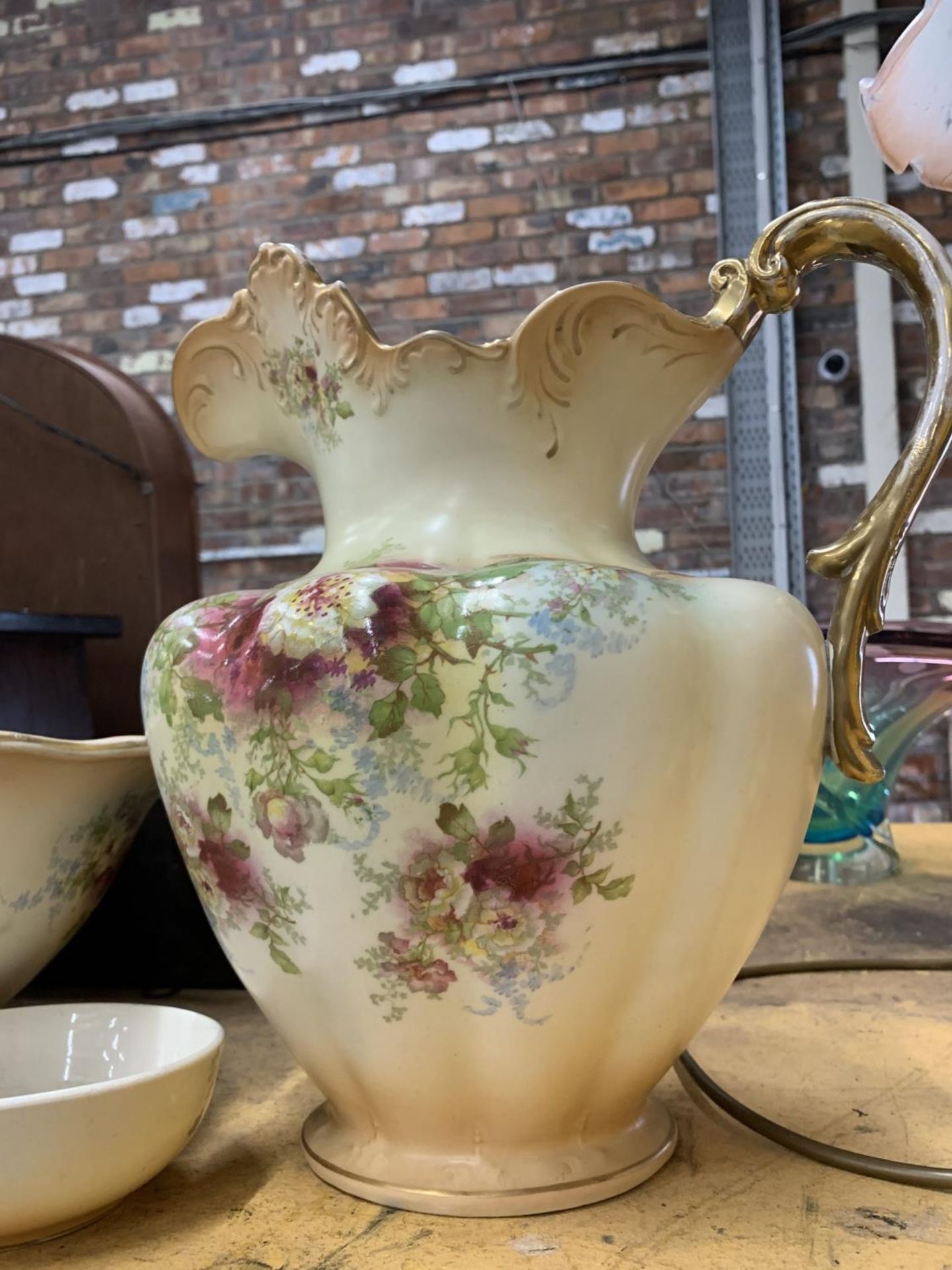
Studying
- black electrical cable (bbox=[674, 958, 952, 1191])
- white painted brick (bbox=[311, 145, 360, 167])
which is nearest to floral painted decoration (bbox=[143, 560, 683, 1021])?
black electrical cable (bbox=[674, 958, 952, 1191])

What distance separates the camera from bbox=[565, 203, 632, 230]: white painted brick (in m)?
2.44

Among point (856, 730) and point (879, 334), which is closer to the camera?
point (856, 730)

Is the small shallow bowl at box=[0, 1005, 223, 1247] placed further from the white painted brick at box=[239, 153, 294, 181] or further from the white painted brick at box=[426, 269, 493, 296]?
the white painted brick at box=[239, 153, 294, 181]

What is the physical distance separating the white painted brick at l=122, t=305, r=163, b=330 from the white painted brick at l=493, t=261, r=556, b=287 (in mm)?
790

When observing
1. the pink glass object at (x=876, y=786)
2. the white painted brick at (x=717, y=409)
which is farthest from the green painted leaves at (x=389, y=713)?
the white painted brick at (x=717, y=409)

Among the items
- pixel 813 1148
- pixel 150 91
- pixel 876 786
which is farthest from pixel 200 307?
pixel 813 1148

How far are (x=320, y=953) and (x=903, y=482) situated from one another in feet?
1.03

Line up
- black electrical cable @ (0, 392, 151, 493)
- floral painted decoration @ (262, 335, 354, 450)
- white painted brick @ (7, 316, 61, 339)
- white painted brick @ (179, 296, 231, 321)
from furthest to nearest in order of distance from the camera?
white painted brick @ (7, 316, 61, 339) < white painted brick @ (179, 296, 231, 321) < black electrical cable @ (0, 392, 151, 493) < floral painted decoration @ (262, 335, 354, 450)

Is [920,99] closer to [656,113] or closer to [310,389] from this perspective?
[310,389]

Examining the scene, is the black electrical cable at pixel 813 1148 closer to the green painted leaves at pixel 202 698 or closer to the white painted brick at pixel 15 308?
the green painted leaves at pixel 202 698

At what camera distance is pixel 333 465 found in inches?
21.1

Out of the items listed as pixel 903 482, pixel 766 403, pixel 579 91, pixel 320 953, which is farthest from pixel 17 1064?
pixel 579 91

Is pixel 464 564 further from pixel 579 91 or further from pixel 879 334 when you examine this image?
pixel 579 91

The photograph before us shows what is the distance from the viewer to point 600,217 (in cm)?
245
